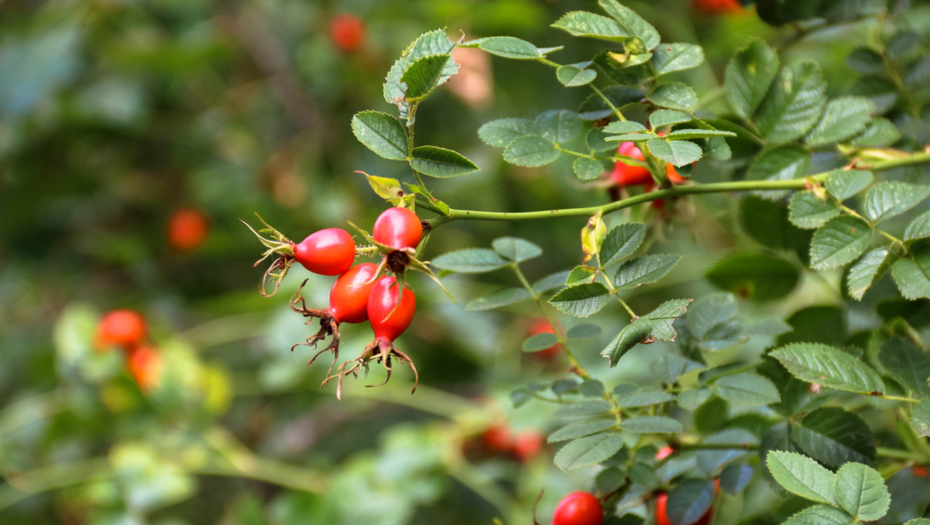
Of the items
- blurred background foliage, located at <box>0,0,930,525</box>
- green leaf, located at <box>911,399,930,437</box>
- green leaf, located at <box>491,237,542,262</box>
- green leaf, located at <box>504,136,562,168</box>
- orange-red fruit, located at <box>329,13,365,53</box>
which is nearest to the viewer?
green leaf, located at <box>911,399,930,437</box>

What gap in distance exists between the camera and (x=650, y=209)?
64cm

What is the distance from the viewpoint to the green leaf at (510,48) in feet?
1.46

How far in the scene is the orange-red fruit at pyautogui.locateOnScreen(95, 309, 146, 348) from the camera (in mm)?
1359

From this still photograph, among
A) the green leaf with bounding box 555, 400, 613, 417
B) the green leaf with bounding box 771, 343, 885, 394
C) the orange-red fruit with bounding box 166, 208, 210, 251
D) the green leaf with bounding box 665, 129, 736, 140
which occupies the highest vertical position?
the green leaf with bounding box 665, 129, 736, 140

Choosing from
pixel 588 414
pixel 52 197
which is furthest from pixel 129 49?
pixel 588 414

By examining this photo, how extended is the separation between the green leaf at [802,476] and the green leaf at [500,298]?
0.74 feet

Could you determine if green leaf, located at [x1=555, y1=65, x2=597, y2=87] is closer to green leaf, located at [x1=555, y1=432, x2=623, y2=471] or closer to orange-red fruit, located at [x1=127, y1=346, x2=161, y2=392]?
green leaf, located at [x1=555, y1=432, x2=623, y2=471]

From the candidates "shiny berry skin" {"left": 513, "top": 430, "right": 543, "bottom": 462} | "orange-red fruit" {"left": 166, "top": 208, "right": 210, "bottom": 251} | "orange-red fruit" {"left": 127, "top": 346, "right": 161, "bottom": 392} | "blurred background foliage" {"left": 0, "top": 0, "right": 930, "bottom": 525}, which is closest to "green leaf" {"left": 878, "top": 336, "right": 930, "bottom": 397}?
"blurred background foliage" {"left": 0, "top": 0, "right": 930, "bottom": 525}

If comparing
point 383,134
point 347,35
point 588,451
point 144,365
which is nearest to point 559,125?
point 383,134

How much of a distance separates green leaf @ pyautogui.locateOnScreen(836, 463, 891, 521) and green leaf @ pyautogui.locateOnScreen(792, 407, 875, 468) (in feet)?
0.21

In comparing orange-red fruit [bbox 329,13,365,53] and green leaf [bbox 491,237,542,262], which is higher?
green leaf [bbox 491,237,542,262]

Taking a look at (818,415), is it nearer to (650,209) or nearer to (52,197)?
(650,209)

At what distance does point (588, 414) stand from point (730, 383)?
10cm

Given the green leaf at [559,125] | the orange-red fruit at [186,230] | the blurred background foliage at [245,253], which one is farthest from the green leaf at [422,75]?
the orange-red fruit at [186,230]
